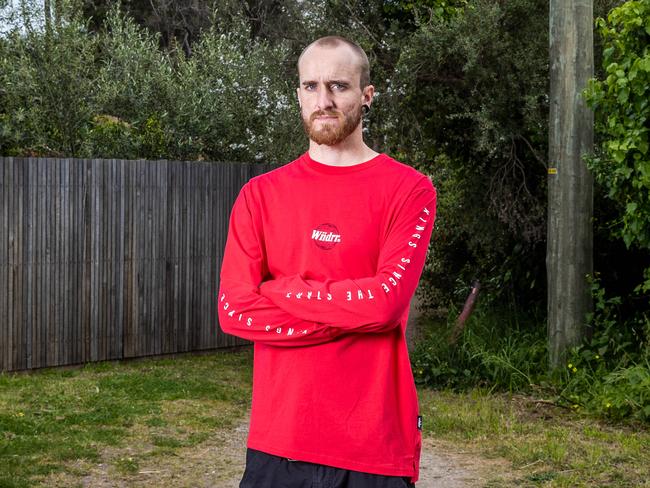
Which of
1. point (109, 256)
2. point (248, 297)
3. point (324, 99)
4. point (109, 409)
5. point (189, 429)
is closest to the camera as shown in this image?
point (324, 99)

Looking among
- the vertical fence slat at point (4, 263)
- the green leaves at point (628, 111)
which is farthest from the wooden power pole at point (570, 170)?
the vertical fence slat at point (4, 263)

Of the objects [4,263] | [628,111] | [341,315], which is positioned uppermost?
[628,111]

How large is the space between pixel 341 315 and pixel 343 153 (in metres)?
0.48

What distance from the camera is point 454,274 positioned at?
1320 centimetres

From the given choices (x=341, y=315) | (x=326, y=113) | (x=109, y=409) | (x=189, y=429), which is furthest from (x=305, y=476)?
(x=109, y=409)

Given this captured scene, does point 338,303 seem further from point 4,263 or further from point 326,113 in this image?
point 4,263

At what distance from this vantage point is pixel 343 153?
120 inches

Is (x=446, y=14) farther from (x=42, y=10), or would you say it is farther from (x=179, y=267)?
(x=42, y=10)

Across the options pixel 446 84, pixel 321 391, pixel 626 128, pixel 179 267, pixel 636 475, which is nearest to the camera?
pixel 321 391

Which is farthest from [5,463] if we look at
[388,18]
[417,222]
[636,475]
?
[388,18]

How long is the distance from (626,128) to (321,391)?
6106 mm

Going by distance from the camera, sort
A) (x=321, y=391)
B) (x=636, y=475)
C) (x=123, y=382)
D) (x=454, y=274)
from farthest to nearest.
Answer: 1. (x=454, y=274)
2. (x=123, y=382)
3. (x=636, y=475)
4. (x=321, y=391)

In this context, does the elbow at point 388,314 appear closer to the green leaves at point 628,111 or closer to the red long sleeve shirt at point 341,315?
the red long sleeve shirt at point 341,315

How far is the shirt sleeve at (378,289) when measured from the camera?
3.00m
